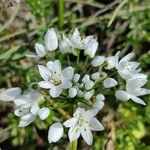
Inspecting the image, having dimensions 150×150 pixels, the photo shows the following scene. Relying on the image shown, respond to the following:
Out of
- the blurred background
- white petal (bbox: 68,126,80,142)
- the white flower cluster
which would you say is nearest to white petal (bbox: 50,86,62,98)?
the white flower cluster

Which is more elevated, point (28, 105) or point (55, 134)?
point (28, 105)

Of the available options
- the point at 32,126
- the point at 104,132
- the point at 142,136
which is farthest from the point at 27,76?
the point at 142,136

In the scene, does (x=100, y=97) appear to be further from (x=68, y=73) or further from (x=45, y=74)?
(x=45, y=74)

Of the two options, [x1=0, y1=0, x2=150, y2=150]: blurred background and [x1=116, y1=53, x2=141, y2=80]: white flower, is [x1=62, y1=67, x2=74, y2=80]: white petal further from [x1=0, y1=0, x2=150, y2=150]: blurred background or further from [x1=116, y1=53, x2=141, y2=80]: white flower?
[x1=0, y1=0, x2=150, y2=150]: blurred background

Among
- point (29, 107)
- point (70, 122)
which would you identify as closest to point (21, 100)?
point (29, 107)

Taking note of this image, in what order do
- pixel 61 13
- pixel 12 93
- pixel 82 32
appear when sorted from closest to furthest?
pixel 12 93, pixel 61 13, pixel 82 32

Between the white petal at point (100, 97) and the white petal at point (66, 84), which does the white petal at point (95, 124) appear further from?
the white petal at point (66, 84)

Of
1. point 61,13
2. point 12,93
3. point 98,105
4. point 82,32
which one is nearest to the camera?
point 98,105
